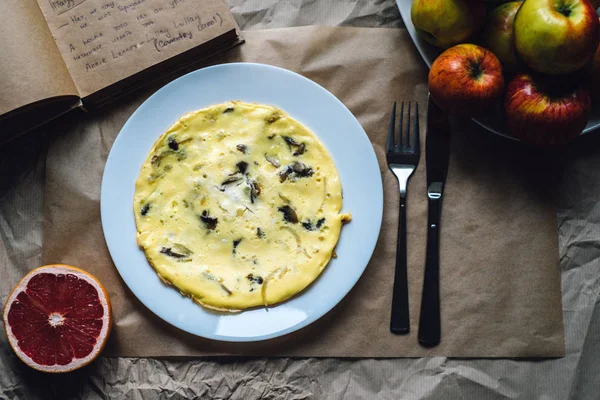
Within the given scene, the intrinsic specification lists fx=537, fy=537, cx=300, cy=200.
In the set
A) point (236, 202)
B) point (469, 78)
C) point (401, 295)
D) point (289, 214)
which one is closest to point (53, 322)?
point (236, 202)

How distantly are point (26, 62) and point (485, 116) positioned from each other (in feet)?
4.63

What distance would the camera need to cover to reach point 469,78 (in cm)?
148

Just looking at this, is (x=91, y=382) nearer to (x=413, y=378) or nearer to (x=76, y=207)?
(x=76, y=207)

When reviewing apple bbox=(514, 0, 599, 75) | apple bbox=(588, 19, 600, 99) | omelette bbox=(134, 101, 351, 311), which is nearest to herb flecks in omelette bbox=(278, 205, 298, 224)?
omelette bbox=(134, 101, 351, 311)

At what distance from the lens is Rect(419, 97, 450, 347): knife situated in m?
1.66

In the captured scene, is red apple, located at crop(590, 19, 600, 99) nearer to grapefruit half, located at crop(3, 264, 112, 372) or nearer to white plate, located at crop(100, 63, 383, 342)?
white plate, located at crop(100, 63, 383, 342)

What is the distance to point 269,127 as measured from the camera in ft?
5.47

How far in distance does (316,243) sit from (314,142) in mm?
311

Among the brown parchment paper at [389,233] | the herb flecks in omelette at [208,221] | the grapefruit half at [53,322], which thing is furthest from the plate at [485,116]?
the grapefruit half at [53,322]

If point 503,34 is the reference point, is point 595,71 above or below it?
below

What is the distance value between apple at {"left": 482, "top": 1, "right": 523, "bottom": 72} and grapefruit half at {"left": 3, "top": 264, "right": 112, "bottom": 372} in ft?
4.57

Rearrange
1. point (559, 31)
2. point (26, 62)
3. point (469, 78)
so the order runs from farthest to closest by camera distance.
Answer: point (26, 62) → point (469, 78) → point (559, 31)

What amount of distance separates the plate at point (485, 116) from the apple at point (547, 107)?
0.40ft

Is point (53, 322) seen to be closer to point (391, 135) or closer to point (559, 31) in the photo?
point (391, 135)
